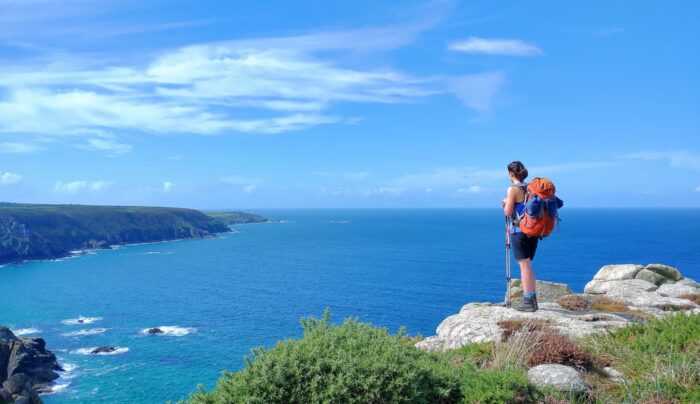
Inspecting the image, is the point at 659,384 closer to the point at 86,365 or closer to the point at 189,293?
the point at 86,365

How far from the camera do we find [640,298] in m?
15.9

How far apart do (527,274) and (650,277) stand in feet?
45.1

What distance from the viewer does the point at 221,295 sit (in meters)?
86.2

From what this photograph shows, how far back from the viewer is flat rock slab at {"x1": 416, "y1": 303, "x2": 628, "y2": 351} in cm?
1032

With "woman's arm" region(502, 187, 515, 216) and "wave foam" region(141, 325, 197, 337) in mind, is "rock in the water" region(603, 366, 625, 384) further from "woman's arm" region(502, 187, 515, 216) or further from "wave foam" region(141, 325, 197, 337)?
"wave foam" region(141, 325, 197, 337)

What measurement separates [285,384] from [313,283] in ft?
291

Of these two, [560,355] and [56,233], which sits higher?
[560,355]

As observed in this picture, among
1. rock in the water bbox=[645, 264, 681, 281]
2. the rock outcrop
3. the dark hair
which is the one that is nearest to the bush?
the rock outcrop

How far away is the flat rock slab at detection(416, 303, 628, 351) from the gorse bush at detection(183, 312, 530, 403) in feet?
9.49

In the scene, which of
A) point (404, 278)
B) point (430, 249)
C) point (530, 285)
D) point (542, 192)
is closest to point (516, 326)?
point (530, 285)

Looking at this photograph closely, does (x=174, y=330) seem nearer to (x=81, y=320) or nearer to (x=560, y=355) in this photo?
(x=81, y=320)

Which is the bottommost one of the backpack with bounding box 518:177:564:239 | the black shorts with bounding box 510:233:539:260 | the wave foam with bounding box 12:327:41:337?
the wave foam with bounding box 12:327:41:337

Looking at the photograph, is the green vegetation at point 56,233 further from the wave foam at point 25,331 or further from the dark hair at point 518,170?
the dark hair at point 518,170

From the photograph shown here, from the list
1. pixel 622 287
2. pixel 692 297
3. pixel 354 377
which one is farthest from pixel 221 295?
pixel 354 377
